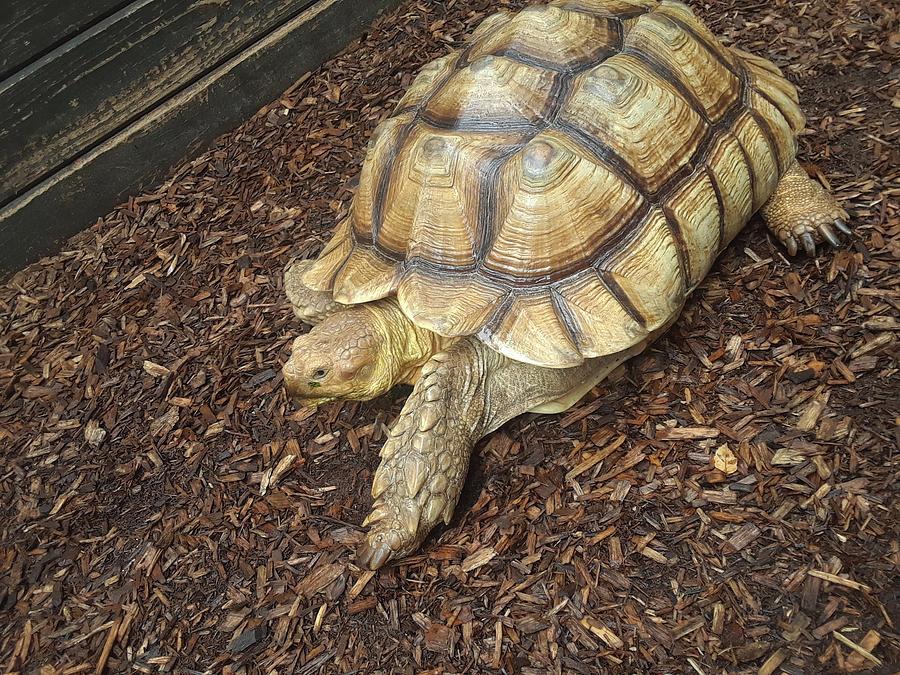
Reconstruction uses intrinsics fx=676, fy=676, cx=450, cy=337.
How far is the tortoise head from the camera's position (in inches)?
104

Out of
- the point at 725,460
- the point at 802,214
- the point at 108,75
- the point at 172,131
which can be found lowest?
the point at 725,460

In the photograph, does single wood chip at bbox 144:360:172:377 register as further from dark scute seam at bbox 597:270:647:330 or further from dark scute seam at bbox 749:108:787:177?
dark scute seam at bbox 749:108:787:177

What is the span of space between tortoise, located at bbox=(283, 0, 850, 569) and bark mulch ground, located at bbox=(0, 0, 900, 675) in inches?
8.9

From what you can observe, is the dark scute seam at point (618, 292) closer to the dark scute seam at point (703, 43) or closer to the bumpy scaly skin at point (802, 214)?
the bumpy scaly skin at point (802, 214)

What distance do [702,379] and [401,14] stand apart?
346 cm

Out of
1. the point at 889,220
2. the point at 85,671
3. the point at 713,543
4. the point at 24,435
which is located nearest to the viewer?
the point at 713,543

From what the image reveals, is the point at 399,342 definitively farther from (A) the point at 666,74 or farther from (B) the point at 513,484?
(A) the point at 666,74

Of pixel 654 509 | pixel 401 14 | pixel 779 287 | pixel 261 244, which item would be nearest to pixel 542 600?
pixel 654 509

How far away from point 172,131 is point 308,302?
79.2 inches

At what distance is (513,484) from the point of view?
109 inches

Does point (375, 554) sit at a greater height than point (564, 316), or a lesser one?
lesser

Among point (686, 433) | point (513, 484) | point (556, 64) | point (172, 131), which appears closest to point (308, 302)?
point (513, 484)

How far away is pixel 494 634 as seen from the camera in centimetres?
241

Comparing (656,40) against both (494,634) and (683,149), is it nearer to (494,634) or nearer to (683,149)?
(683,149)
